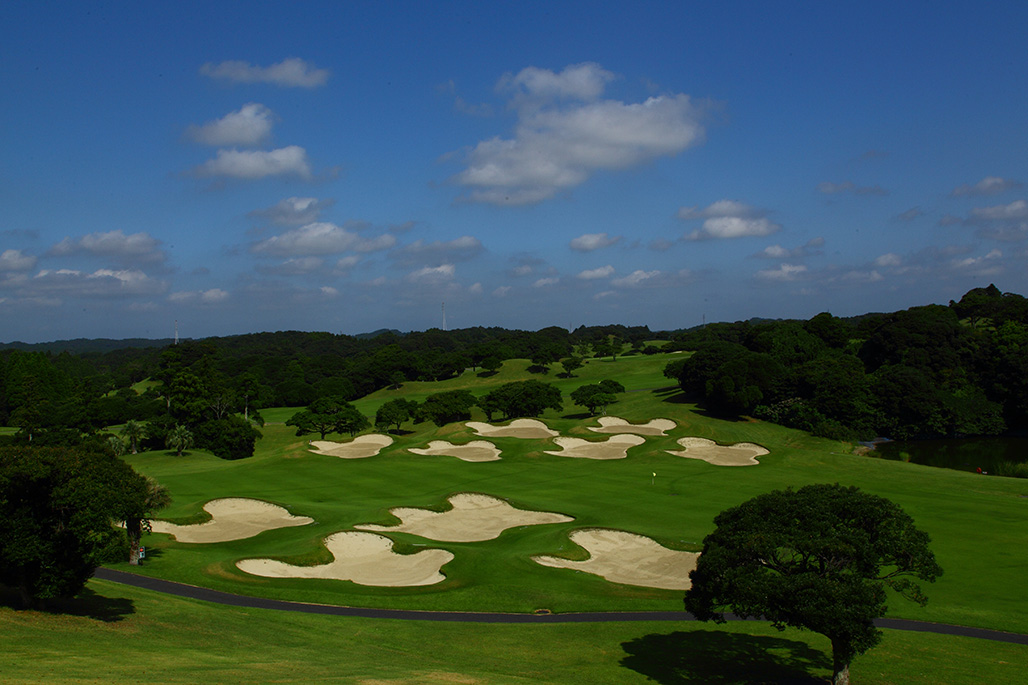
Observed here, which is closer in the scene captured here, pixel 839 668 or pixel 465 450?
pixel 839 668

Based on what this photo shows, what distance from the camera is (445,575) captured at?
29.1 meters

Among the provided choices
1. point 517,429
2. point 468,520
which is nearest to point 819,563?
point 468,520

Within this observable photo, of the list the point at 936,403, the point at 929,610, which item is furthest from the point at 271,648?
the point at 936,403

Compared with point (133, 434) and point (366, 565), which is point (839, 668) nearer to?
point (366, 565)

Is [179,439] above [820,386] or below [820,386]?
below

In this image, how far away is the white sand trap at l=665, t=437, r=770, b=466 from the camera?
178 feet

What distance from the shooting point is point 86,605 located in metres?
21.2

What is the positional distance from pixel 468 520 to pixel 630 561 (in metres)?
11.3

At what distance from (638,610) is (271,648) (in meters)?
12.9

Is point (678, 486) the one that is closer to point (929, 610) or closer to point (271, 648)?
point (929, 610)

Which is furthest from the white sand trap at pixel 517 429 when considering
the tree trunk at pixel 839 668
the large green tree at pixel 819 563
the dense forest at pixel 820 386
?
the tree trunk at pixel 839 668

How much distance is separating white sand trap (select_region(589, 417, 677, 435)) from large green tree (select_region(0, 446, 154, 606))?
5009 centimetres

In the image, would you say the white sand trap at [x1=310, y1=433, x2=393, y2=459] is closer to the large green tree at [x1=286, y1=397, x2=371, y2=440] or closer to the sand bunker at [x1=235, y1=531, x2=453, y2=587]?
the large green tree at [x1=286, y1=397, x2=371, y2=440]

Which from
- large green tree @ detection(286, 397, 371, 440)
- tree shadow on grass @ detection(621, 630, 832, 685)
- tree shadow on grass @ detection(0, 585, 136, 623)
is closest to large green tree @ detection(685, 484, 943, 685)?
tree shadow on grass @ detection(621, 630, 832, 685)
